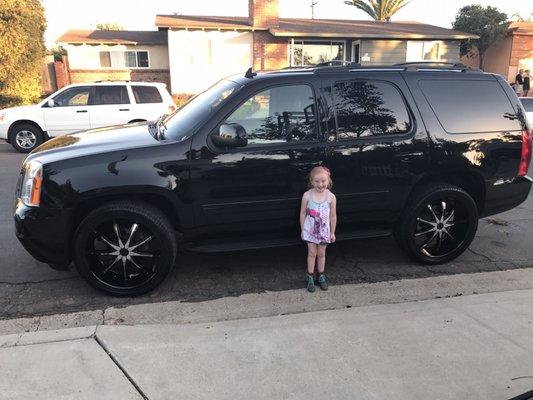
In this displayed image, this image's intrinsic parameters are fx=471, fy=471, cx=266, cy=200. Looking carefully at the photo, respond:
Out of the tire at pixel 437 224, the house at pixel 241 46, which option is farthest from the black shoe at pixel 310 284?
the house at pixel 241 46

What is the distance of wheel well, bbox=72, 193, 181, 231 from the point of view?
3.74 meters

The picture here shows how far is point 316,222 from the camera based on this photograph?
3881 mm

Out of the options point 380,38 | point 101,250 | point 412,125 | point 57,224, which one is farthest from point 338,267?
point 380,38

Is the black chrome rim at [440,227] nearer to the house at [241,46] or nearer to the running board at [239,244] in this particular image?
the running board at [239,244]

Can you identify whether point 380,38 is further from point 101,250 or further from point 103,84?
point 101,250

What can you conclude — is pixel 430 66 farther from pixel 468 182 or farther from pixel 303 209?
pixel 303 209

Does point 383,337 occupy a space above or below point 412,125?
below

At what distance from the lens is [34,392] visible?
2.67 m

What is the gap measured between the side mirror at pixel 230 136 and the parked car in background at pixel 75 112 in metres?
8.11

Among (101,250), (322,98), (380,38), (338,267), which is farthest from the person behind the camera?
(380,38)

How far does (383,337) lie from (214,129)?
6.72 ft

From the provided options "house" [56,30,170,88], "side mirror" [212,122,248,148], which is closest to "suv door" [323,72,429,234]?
"side mirror" [212,122,248,148]

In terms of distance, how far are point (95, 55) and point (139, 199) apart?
73.8 feet

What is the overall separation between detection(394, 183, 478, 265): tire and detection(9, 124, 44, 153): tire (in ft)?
32.7
